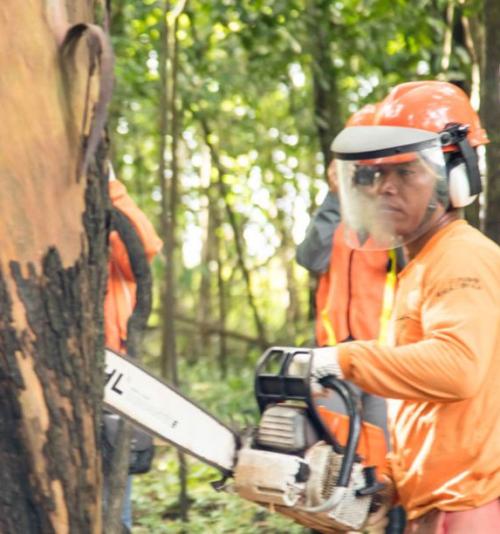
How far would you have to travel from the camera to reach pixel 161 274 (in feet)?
31.8

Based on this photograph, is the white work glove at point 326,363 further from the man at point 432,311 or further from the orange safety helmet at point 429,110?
the orange safety helmet at point 429,110

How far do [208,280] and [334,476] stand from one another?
1325cm

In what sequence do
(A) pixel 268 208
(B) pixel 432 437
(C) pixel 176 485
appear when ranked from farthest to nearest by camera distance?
→ (A) pixel 268 208
(C) pixel 176 485
(B) pixel 432 437

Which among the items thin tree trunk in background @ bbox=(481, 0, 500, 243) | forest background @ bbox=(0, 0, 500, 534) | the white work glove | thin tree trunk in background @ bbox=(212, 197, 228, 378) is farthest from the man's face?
thin tree trunk in background @ bbox=(212, 197, 228, 378)

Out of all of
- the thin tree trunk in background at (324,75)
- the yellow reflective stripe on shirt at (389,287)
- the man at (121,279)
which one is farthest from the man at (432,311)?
the thin tree trunk in background at (324,75)

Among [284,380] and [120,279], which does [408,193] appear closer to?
[284,380]

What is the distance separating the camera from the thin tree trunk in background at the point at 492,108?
4754 mm

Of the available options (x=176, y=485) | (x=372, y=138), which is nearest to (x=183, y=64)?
(x=176, y=485)

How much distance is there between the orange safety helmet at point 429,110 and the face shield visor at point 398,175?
0.05 m

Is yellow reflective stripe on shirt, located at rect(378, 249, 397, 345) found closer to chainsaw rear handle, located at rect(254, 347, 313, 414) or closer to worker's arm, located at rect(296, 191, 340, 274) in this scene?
worker's arm, located at rect(296, 191, 340, 274)

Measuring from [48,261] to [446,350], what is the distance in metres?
0.95

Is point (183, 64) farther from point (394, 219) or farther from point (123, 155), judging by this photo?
point (394, 219)

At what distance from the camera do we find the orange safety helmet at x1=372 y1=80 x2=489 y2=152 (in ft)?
9.74

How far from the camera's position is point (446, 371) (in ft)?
8.43
